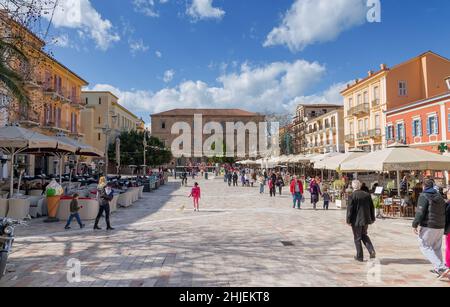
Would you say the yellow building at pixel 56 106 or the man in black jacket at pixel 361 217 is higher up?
the yellow building at pixel 56 106

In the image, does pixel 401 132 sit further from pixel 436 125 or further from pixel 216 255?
pixel 216 255

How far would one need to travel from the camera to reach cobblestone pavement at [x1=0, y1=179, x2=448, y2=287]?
4.98 meters

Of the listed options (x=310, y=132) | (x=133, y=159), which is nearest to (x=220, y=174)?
(x=133, y=159)

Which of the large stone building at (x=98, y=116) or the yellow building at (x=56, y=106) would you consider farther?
the large stone building at (x=98, y=116)

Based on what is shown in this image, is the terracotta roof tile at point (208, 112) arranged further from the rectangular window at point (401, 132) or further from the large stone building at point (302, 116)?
the rectangular window at point (401, 132)

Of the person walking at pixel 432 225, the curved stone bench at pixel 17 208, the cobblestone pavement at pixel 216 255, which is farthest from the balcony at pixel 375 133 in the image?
the curved stone bench at pixel 17 208

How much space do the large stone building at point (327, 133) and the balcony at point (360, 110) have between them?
5.27 metres

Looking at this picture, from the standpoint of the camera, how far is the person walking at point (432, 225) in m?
5.03

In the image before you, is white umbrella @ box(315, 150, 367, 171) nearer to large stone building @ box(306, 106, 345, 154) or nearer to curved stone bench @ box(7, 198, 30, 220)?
curved stone bench @ box(7, 198, 30, 220)

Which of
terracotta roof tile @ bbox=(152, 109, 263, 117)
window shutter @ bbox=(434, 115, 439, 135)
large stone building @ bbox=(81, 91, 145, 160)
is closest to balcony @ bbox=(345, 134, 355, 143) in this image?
window shutter @ bbox=(434, 115, 439, 135)

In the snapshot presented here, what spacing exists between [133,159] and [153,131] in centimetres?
3983

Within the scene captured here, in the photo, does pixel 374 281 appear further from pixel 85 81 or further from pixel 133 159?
pixel 133 159

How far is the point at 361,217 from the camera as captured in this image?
5934 millimetres

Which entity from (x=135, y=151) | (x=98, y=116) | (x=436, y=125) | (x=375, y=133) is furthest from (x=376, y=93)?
(x=98, y=116)
